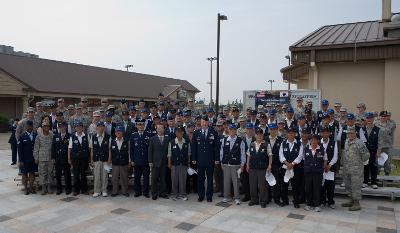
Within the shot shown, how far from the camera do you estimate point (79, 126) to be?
8.23 metres

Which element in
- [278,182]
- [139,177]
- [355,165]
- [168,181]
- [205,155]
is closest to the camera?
[355,165]

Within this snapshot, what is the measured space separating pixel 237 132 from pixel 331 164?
224 centimetres

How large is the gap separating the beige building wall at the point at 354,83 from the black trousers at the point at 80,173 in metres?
9.64

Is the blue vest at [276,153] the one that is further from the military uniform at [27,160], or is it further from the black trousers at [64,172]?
the military uniform at [27,160]

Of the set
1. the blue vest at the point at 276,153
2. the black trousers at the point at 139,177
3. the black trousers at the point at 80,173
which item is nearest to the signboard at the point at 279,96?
the blue vest at the point at 276,153

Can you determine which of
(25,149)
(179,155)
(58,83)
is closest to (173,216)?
(179,155)

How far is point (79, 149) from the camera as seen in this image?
814 cm

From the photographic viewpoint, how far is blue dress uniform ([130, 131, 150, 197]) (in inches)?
318

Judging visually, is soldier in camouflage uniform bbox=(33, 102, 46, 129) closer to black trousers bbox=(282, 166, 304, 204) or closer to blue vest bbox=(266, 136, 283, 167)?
blue vest bbox=(266, 136, 283, 167)

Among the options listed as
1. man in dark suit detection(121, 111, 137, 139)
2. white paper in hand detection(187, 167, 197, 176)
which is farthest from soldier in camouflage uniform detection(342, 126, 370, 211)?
man in dark suit detection(121, 111, 137, 139)

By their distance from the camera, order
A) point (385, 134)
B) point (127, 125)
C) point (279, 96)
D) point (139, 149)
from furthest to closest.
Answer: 1. point (279, 96)
2. point (127, 125)
3. point (385, 134)
4. point (139, 149)

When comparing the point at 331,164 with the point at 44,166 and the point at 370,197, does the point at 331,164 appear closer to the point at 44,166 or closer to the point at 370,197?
the point at 370,197

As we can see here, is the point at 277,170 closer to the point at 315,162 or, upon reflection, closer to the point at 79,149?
the point at 315,162

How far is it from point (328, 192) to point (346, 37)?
324 inches
